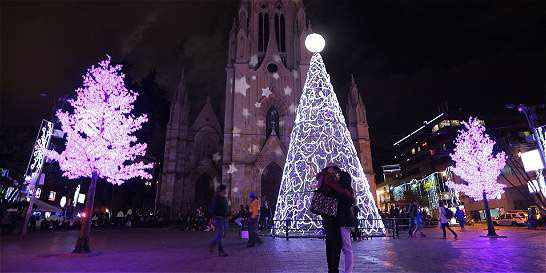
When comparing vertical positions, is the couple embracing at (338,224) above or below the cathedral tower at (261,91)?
below

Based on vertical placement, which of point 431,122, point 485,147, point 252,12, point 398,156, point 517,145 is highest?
point 252,12

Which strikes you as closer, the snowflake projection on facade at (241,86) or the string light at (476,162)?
the string light at (476,162)

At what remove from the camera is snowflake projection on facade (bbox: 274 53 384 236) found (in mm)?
12719

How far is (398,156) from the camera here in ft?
227

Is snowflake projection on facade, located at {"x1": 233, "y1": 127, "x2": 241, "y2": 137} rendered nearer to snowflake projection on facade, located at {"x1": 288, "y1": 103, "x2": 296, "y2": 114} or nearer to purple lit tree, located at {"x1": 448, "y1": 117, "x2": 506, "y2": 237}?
snowflake projection on facade, located at {"x1": 288, "y1": 103, "x2": 296, "y2": 114}

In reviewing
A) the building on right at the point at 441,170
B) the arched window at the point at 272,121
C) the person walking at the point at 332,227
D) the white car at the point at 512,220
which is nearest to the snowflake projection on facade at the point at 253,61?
the arched window at the point at 272,121

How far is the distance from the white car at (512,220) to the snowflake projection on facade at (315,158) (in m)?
20.3

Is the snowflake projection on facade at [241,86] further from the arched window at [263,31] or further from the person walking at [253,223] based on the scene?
the person walking at [253,223]

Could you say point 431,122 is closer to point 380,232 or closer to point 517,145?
point 517,145

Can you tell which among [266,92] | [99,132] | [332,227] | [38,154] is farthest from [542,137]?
[38,154]

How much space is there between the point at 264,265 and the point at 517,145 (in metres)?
36.5

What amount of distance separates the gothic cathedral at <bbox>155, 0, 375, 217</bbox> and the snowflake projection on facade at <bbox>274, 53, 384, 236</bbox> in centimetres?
1445

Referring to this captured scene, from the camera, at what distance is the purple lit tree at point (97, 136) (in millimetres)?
9008

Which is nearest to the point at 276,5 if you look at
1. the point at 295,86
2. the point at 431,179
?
the point at 295,86
